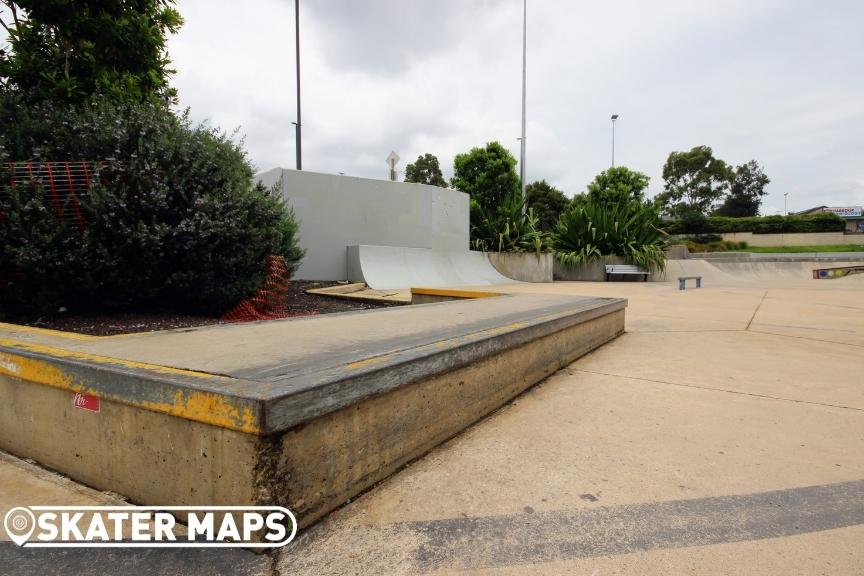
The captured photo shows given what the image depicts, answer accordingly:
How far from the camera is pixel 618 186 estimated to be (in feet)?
76.8

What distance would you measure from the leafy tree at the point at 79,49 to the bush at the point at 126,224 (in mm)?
357

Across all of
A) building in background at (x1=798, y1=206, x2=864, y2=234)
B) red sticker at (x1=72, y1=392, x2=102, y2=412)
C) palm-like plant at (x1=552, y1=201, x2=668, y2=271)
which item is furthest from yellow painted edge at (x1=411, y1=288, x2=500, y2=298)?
building in background at (x1=798, y1=206, x2=864, y2=234)

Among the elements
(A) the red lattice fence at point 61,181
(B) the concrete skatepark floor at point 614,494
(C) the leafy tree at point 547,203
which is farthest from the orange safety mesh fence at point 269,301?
(C) the leafy tree at point 547,203

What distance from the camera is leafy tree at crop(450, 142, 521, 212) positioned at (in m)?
18.4

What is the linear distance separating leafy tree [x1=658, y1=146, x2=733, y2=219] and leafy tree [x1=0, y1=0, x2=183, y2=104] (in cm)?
5533

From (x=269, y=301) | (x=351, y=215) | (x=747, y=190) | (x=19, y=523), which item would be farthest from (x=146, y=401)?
(x=747, y=190)

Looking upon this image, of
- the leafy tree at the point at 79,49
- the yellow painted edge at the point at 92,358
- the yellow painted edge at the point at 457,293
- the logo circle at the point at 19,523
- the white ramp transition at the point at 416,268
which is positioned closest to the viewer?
the logo circle at the point at 19,523

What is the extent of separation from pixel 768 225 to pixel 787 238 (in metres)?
2.02

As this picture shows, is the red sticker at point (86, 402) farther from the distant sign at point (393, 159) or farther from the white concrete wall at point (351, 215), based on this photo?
the distant sign at point (393, 159)

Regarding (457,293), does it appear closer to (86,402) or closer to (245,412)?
(86,402)

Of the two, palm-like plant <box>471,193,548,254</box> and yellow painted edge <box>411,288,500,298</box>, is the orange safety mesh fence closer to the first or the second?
yellow painted edge <box>411,288,500,298</box>

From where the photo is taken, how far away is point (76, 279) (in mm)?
3807

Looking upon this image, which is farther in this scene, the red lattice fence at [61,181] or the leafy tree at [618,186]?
the leafy tree at [618,186]

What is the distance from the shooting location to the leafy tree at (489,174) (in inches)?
723
